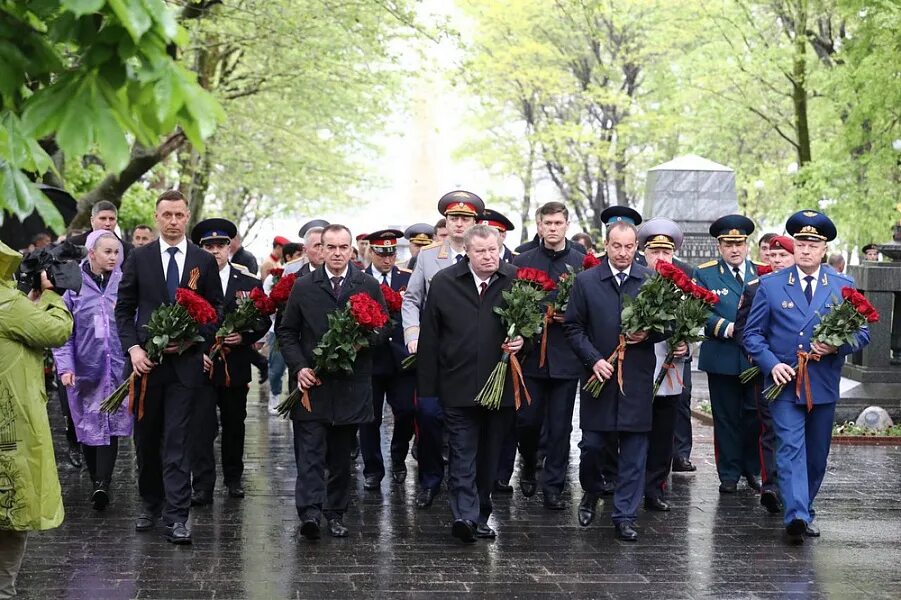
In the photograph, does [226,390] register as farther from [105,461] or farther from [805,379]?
[805,379]

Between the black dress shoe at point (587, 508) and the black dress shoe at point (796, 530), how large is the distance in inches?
55.1

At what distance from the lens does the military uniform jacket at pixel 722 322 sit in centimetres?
1099

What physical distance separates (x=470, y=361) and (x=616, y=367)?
106 cm

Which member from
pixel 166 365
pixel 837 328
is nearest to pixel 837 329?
pixel 837 328

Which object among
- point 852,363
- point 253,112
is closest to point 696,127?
point 253,112

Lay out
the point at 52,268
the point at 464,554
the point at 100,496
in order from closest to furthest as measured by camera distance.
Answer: the point at 52,268 < the point at 464,554 < the point at 100,496

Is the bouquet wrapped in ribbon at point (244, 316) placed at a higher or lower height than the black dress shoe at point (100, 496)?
higher

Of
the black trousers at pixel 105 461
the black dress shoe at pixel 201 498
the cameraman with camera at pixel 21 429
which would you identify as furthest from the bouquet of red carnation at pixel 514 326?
the black trousers at pixel 105 461

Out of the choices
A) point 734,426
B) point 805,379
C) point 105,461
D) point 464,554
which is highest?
point 805,379

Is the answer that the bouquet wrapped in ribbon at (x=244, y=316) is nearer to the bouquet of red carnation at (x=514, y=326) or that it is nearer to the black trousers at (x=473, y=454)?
the black trousers at (x=473, y=454)

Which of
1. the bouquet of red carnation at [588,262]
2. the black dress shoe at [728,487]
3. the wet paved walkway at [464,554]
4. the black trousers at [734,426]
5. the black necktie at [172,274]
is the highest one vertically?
the bouquet of red carnation at [588,262]

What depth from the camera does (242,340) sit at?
10438 mm

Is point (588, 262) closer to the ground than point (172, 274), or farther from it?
farther from it

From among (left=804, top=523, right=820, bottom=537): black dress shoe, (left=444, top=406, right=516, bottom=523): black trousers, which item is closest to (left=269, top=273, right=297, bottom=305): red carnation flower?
(left=444, top=406, right=516, bottom=523): black trousers
